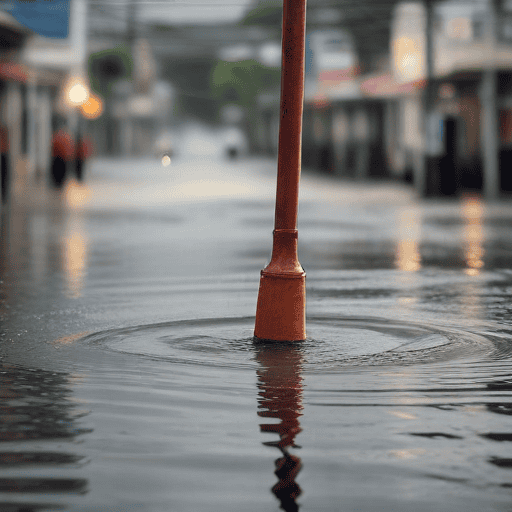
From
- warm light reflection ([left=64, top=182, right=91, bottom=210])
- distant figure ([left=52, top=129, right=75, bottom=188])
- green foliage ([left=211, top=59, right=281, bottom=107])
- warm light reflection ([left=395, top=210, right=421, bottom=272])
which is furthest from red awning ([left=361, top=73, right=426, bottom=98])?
green foliage ([left=211, top=59, right=281, bottom=107])

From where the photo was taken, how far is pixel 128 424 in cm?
618

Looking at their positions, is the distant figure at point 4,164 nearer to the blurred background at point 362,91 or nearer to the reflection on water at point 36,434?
the blurred background at point 362,91

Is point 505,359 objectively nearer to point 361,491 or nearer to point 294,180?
point 294,180

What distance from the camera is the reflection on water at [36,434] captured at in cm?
497

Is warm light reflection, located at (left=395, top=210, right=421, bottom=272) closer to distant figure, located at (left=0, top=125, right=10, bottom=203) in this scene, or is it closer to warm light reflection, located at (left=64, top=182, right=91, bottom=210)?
warm light reflection, located at (left=64, top=182, right=91, bottom=210)

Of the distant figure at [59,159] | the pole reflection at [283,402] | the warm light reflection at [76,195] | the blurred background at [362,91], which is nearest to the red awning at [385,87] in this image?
the blurred background at [362,91]

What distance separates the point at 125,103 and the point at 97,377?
11208 centimetres

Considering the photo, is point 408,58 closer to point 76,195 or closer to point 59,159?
point 59,159

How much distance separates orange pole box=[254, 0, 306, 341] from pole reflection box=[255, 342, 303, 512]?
1.05ft

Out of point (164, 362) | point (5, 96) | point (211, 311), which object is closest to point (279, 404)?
point (164, 362)

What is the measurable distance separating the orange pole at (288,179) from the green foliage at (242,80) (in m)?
108

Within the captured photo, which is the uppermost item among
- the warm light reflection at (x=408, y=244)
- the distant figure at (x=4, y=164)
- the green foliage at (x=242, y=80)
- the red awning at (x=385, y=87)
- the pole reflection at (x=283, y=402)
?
the green foliage at (x=242, y=80)

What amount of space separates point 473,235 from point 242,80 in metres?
104

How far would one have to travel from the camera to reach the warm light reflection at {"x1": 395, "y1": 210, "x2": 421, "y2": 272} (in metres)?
16.0
